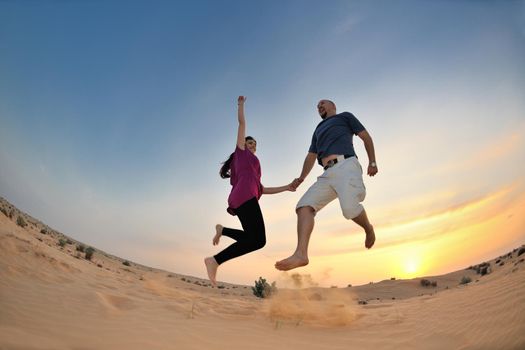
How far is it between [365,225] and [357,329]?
120 cm

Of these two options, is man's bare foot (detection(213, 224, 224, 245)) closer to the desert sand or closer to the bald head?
the desert sand

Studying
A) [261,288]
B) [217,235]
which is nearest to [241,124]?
[217,235]

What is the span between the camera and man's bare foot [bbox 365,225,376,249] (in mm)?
4267

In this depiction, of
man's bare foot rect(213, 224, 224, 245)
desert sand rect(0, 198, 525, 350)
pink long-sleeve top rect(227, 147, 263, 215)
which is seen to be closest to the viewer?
desert sand rect(0, 198, 525, 350)

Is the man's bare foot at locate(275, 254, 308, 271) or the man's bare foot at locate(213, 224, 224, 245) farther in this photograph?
the man's bare foot at locate(213, 224, 224, 245)

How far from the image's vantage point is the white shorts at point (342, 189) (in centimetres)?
402

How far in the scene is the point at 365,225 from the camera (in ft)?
13.8

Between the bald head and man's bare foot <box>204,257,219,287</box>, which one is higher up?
the bald head

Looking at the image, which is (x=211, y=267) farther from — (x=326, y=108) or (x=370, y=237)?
(x=326, y=108)

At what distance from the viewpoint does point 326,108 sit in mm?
4840

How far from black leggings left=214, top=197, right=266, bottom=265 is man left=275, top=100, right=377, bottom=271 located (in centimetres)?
62

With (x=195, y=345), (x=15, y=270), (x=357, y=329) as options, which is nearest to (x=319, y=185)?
(x=357, y=329)

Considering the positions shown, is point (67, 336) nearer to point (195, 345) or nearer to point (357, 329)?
point (195, 345)

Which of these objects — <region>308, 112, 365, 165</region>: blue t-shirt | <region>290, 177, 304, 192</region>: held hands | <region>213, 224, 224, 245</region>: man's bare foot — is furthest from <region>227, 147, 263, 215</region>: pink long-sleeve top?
<region>308, 112, 365, 165</region>: blue t-shirt
